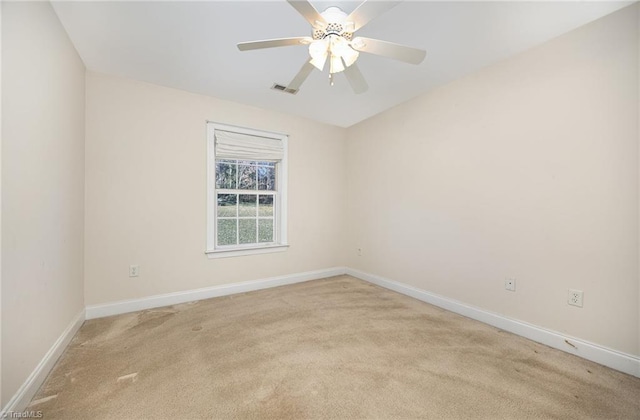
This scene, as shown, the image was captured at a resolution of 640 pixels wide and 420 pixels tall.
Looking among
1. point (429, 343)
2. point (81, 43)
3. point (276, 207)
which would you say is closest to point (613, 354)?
point (429, 343)

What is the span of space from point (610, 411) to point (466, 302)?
1.24m

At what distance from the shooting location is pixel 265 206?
3584 millimetres

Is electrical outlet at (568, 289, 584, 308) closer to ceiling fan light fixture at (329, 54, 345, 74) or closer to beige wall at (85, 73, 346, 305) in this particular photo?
ceiling fan light fixture at (329, 54, 345, 74)

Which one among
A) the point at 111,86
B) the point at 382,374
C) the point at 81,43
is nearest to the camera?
the point at 382,374

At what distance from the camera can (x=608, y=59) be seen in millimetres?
1828

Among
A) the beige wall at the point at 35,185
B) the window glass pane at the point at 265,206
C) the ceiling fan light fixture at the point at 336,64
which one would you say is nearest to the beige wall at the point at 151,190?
the beige wall at the point at 35,185

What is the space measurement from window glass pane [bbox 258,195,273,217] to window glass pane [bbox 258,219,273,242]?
0.09 meters

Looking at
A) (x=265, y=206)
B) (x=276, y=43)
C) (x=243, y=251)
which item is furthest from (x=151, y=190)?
(x=276, y=43)

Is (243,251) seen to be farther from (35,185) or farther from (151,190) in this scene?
(35,185)

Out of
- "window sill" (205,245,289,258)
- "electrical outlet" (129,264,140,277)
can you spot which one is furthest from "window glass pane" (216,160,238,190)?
"electrical outlet" (129,264,140,277)

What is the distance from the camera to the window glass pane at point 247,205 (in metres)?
3.39

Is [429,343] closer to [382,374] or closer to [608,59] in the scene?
[382,374]

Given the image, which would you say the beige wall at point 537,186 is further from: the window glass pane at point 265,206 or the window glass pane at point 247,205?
the window glass pane at point 247,205

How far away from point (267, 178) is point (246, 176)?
0.29 meters
